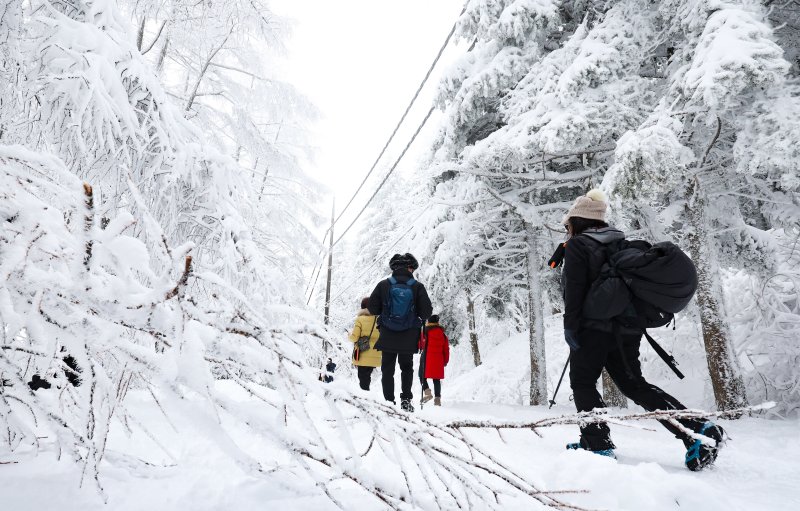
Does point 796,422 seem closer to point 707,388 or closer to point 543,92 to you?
point 707,388

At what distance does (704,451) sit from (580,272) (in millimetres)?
1180

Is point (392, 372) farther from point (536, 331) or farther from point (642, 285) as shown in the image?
point (536, 331)

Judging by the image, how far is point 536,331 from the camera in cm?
796

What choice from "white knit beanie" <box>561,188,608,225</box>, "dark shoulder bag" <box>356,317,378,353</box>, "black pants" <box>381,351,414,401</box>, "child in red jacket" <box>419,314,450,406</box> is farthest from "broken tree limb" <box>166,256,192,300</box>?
"child in red jacket" <box>419,314,450,406</box>

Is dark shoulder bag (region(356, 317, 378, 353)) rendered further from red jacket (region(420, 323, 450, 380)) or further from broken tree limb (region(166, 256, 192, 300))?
broken tree limb (region(166, 256, 192, 300))

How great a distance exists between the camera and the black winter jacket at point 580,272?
2.76 m

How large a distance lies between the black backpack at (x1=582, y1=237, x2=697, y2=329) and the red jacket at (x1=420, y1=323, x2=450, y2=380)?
4.62 m

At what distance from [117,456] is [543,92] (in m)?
6.53

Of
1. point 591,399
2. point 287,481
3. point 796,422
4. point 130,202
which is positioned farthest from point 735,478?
point 130,202

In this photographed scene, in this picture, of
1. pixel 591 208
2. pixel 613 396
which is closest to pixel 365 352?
pixel 591 208

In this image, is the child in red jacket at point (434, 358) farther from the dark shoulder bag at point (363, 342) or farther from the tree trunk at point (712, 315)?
the tree trunk at point (712, 315)

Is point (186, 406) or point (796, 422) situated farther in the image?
point (796, 422)

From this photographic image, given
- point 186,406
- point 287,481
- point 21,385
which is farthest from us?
point 287,481

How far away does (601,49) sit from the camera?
5848 mm
